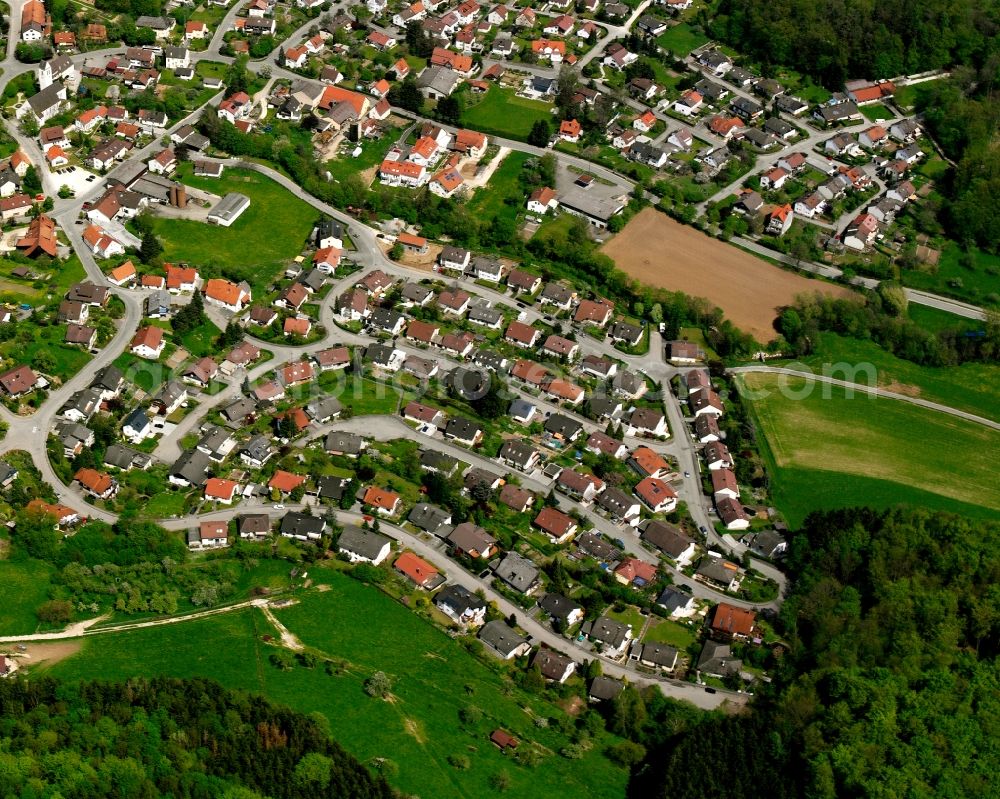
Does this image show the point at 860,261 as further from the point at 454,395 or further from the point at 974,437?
the point at 454,395

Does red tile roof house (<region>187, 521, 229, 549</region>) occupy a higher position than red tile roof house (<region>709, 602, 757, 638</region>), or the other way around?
red tile roof house (<region>709, 602, 757, 638</region>)

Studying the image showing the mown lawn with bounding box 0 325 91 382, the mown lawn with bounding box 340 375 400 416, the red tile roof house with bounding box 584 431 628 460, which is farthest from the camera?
the mown lawn with bounding box 340 375 400 416

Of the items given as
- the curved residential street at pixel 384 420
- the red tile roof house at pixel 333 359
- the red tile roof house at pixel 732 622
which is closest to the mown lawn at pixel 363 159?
the curved residential street at pixel 384 420

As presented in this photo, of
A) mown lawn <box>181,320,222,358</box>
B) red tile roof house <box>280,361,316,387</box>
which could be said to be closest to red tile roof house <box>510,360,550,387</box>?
red tile roof house <box>280,361,316,387</box>

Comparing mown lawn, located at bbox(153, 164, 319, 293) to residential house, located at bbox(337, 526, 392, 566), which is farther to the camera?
mown lawn, located at bbox(153, 164, 319, 293)

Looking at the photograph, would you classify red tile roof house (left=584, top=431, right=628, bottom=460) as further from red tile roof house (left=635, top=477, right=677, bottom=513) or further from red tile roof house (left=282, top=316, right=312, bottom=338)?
red tile roof house (left=282, top=316, right=312, bottom=338)

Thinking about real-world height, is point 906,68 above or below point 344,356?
above

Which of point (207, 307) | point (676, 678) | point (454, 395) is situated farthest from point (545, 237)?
point (676, 678)
